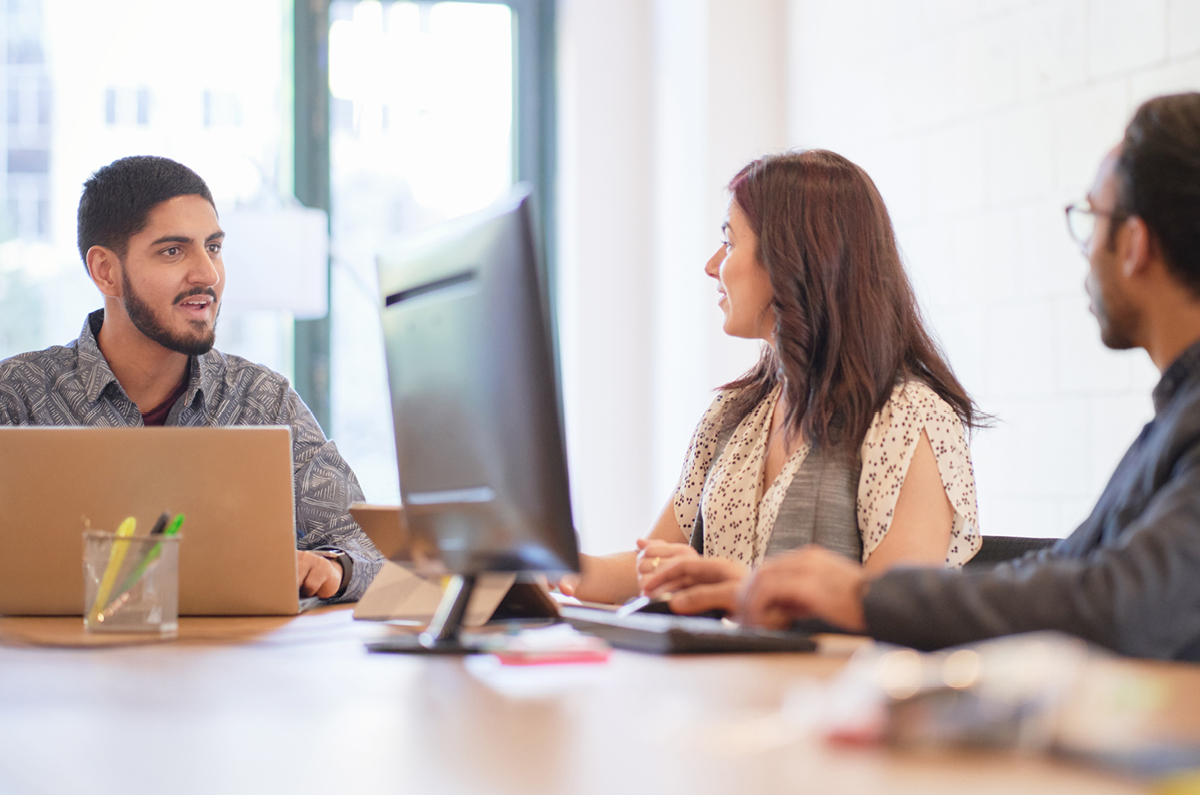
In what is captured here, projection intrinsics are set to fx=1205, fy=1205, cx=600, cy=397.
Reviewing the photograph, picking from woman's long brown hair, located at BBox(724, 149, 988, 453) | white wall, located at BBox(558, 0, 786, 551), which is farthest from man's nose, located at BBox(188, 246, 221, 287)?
white wall, located at BBox(558, 0, 786, 551)

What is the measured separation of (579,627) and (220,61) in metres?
3.30

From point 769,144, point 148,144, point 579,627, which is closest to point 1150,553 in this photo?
point 579,627

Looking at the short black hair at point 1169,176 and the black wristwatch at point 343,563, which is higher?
the short black hair at point 1169,176

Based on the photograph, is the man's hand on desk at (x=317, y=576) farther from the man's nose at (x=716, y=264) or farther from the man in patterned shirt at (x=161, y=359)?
the man's nose at (x=716, y=264)

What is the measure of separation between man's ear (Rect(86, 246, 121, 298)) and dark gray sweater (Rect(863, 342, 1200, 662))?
1.79m

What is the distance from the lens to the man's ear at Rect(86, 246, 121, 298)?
2338 millimetres

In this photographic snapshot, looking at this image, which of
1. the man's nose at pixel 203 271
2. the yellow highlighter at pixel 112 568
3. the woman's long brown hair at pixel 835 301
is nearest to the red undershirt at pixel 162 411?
the man's nose at pixel 203 271

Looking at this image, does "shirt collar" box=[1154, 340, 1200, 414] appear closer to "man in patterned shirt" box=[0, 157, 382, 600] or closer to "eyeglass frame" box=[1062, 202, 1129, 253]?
"eyeglass frame" box=[1062, 202, 1129, 253]

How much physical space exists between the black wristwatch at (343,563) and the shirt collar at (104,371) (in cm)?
52

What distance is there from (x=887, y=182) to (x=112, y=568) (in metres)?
2.41

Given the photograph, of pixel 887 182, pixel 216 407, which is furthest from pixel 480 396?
pixel 887 182

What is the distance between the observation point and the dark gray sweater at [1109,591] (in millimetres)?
964

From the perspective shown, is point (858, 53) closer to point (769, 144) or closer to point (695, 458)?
point (769, 144)

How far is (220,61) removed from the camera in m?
4.04
